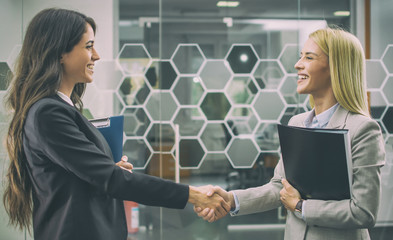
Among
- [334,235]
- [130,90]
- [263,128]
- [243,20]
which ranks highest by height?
[243,20]

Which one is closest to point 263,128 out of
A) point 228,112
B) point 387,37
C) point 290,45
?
point 228,112

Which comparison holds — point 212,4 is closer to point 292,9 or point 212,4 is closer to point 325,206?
point 292,9

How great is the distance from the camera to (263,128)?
3451mm

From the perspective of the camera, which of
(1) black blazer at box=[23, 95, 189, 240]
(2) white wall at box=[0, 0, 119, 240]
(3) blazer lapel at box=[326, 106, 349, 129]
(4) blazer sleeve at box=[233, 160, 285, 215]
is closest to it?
(1) black blazer at box=[23, 95, 189, 240]

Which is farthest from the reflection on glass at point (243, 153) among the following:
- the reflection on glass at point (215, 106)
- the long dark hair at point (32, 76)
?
the long dark hair at point (32, 76)

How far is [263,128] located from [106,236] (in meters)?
2.31

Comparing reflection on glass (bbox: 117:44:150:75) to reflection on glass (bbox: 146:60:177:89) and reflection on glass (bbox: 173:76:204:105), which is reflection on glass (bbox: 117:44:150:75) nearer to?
reflection on glass (bbox: 146:60:177:89)

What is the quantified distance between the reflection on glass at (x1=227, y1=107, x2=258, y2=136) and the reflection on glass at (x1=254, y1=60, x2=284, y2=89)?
27 centimetres

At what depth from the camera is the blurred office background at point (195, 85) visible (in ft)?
11.1

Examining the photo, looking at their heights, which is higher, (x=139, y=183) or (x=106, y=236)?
(x=139, y=183)

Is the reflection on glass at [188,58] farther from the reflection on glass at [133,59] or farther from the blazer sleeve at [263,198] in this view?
the blazer sleeve at [263,198]

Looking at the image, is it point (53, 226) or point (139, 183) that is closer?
point (53, 226)

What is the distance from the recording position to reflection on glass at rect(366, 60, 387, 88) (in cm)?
351

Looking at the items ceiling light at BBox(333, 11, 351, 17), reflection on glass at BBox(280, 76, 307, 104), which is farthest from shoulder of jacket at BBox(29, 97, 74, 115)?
ceiling light at BBox(333, 11, 351, 17)
